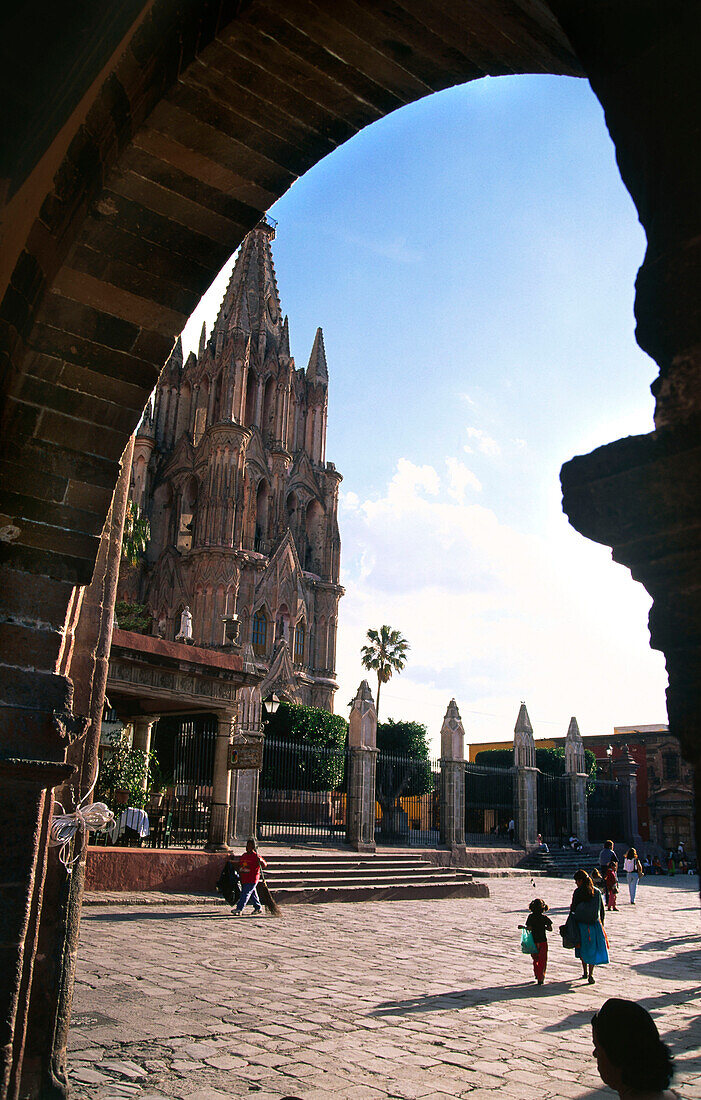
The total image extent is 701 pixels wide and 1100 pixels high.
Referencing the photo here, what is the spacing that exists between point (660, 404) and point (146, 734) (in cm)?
1950

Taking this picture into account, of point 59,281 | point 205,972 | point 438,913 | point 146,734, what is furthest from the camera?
point 146,734

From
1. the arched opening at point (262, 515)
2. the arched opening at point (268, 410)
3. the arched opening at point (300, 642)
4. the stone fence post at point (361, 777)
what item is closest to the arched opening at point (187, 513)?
the arched opening at point (262, 515)

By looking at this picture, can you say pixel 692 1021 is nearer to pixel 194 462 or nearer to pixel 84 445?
pixel 84 445

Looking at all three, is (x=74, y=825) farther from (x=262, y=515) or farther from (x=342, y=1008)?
(x=262, y=515)

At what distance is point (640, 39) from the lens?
73.7 inches

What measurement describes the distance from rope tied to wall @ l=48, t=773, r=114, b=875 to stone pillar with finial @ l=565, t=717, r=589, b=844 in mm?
28044

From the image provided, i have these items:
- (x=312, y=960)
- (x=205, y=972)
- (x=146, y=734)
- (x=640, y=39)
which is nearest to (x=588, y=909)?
(x=312, y=960)

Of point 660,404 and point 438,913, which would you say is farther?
point 438,913

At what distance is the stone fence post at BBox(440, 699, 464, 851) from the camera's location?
24.1 m

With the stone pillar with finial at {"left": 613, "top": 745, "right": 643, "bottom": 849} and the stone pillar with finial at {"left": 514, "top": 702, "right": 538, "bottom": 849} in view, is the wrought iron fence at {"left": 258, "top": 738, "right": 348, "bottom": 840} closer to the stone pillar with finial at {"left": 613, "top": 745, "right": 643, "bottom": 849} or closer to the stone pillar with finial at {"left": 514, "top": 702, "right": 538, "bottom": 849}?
the stone pillar with finial at {"left": 514, "top": 702, "right": 538, "bottom": 849}

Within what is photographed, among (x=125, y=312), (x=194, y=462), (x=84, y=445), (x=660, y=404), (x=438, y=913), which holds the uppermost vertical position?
(x=194, y=462)

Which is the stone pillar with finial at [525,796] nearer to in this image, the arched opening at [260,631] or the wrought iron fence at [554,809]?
the wrought iron fence at [554,809]

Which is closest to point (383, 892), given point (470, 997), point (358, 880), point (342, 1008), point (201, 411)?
point (358, 880)

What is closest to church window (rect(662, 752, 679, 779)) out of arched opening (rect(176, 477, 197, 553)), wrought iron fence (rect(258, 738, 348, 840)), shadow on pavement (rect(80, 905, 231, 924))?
wrought iron fence (rect(258, 738, 348, 840))
